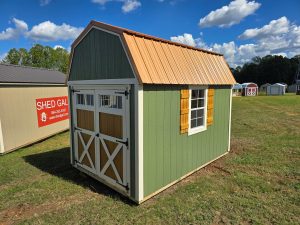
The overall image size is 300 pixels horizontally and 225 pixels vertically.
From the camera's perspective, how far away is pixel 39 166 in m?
6.78

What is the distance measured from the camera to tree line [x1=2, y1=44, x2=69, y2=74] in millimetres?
50434

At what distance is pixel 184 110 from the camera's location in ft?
17.0

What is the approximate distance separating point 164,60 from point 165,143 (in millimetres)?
1899

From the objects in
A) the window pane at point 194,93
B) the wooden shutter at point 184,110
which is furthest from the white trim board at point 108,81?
the window pane at point 194,93

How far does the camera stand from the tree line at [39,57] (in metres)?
50.4

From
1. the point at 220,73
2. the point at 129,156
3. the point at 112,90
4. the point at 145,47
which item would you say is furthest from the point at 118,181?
the point at 220,73

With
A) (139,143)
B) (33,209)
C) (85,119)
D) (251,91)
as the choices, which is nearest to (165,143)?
(139,143)

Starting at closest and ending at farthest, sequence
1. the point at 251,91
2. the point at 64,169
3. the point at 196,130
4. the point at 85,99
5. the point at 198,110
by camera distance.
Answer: the point at 85,99
the point at 196,130
the point at 198,110
the point at 64,169
the point at 251,91

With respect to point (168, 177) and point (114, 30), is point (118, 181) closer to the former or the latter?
point (168, 177)

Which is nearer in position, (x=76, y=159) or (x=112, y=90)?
(x=112, y=90)

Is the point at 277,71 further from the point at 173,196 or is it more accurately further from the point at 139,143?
the point at 139,143

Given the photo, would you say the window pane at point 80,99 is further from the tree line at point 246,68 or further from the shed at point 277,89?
the shed at point 277,89

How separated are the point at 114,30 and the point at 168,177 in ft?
11.7

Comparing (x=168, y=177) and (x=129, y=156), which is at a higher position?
(x=129, y=156)
